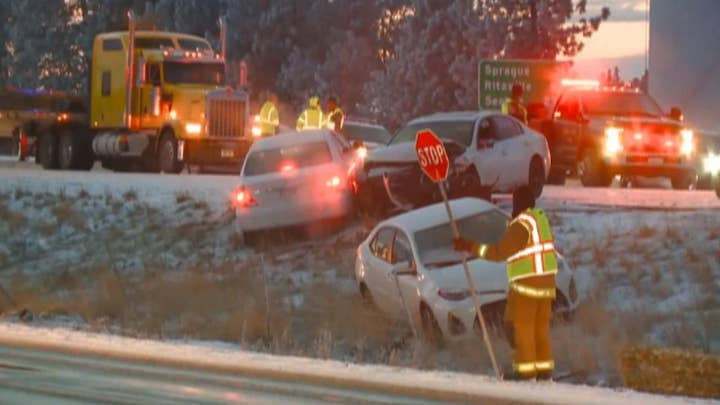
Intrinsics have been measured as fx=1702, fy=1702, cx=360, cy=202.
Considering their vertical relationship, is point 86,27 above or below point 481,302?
above

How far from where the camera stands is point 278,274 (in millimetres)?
26812

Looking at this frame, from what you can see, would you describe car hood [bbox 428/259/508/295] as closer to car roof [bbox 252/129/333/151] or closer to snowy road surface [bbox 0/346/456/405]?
snowy road surface [bbox 0/346/456/405]

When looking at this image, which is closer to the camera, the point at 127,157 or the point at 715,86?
the point at 127,157

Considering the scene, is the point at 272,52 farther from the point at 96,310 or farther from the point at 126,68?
the point at 96,310

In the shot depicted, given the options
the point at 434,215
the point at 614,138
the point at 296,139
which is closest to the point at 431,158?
the point at 434,215

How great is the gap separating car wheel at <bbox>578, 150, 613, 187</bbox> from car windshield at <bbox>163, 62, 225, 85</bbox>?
36.8 ft

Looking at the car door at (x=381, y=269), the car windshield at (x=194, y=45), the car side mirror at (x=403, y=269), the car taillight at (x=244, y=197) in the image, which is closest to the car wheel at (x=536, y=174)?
the car taillight at (x=244, y=197)

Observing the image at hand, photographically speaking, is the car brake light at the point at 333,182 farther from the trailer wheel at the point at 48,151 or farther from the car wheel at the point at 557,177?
the trailer wheel at the point at 48,151

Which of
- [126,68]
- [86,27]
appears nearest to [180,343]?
[126,68]

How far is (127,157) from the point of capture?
42.3m

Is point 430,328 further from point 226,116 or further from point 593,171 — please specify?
point 226,116

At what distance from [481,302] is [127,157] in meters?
23.9

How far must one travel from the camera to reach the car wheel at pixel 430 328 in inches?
782

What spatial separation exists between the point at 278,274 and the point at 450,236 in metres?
5.99
